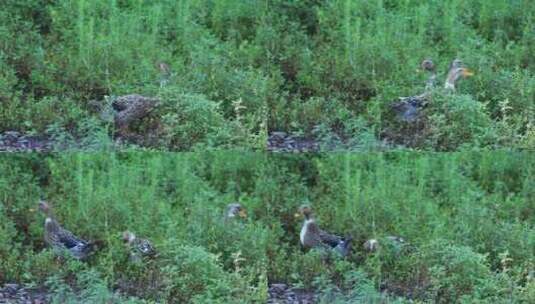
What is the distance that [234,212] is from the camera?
553 centimetres

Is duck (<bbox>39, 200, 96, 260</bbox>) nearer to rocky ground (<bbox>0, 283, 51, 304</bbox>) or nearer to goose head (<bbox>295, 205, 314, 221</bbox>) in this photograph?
rocky ground (<bbox>0, 283, 51, 304</bbox>)

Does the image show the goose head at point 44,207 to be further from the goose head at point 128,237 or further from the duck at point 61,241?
the goose head at point 128,237

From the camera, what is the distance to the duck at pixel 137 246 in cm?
555

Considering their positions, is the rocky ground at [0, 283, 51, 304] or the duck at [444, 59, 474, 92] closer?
the rocky ground at [0, 283, 51, 304]

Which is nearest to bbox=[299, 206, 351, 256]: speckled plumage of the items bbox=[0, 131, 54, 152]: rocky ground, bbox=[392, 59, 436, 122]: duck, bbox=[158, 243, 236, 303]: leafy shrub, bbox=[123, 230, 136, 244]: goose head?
bbox=[158, 243, 236, 303]: leafy shrub

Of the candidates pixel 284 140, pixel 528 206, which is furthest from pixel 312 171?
pixel 528 206

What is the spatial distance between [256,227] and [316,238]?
0.90 ft

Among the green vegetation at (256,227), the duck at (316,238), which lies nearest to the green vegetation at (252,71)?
the green vegetation at (256,227)

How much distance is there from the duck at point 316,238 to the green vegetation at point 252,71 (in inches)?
15.1

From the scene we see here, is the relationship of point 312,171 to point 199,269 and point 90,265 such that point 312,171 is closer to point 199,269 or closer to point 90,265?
point 199,269

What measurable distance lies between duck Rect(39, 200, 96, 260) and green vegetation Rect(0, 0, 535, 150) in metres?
0.38

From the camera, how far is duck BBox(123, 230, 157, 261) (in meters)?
5.55

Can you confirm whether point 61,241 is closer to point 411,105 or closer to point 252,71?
point 252,71

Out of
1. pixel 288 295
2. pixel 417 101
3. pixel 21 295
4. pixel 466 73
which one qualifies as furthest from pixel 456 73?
pixel 21 295
